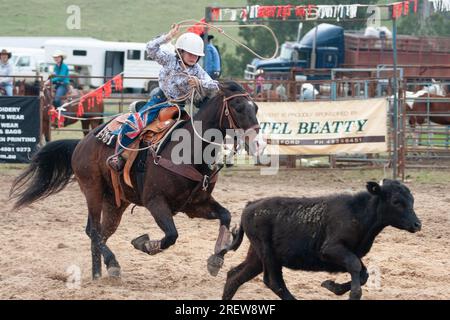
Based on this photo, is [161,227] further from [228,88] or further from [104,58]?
[104,58]

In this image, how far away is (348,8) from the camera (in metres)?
13.2

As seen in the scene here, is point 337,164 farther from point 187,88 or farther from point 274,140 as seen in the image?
point 187,88

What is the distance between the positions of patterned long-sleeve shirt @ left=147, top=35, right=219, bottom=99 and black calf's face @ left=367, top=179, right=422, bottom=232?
193cm

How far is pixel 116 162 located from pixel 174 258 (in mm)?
1381

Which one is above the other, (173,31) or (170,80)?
(173,31)

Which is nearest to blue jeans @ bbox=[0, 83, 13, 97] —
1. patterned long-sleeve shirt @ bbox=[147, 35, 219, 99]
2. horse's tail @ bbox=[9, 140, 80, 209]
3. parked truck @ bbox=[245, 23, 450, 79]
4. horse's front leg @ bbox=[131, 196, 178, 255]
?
horse's tail @ bbox=[9, 140, 80, 209]

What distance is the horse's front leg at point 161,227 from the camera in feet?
22.6

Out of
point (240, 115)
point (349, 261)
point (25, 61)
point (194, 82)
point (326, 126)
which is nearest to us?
point (349, 261)

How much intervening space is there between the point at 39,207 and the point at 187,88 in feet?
15.6

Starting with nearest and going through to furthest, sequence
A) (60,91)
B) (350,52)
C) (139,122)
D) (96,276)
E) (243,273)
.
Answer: (243,273) → (139,122) → (96,276) → (60,91) → (350,52)

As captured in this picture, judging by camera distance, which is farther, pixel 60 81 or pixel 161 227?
pixel 60 81

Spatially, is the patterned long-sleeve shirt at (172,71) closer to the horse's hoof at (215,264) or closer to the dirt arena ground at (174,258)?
the horse's hoof at (215,264)

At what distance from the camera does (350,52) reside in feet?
87.0

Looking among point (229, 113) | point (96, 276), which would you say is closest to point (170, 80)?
point (229, 113)
